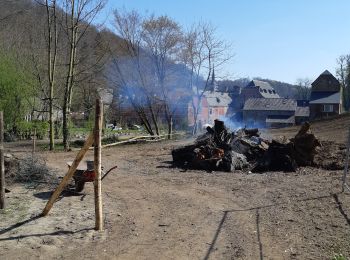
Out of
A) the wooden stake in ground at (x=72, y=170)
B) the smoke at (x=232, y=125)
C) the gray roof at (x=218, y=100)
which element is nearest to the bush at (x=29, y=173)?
the wooden stake in ground at (x=72, y=170)

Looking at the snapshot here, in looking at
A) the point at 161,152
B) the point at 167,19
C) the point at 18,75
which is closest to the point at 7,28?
the point at 18,75

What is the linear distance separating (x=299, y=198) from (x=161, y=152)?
1054cm

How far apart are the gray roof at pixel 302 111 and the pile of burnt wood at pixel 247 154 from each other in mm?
58664

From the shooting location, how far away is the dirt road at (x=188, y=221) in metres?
6.16

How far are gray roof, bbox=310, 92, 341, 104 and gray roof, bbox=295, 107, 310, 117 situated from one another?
4910mm

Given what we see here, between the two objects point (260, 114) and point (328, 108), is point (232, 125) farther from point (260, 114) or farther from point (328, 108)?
point (260, 114)

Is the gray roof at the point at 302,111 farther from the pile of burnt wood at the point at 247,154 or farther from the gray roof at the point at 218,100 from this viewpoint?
the pile of burnt wood at the point at 247,154

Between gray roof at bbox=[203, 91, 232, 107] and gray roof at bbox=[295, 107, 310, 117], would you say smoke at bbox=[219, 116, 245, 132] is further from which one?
gray roof at bbox=[295, 107, 310, 117]

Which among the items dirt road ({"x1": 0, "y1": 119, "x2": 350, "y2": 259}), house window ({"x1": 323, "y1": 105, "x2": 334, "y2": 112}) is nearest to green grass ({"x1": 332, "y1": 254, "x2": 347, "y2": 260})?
dirt road ({"x1": 0, "y1": 119, "x2": 350, "y2": 259})

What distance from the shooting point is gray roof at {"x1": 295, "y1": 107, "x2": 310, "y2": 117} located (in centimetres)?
7075

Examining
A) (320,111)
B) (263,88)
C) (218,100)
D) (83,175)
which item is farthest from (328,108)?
(83,175)

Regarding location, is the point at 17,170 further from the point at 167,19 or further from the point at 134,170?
the point at 167,19

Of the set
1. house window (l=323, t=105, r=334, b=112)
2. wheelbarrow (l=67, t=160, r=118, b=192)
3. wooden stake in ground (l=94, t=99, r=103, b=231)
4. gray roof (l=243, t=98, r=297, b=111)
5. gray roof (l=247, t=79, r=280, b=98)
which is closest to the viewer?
wooden stake in ground (l=94, t=99, r=103, b=231)

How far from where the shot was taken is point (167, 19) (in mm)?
33156
